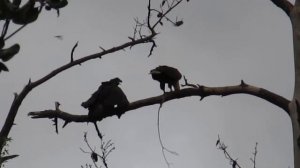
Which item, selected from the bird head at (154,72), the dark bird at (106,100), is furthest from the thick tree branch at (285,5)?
the dark bird at (106,100)

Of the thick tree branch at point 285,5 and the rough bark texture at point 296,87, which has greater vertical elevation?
the thick tree branch at point 285,5

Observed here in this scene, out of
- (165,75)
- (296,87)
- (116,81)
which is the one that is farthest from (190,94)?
(116,81)

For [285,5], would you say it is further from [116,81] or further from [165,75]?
[116,81]

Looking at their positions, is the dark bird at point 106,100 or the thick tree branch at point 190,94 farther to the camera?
the dark bird at point 106,100

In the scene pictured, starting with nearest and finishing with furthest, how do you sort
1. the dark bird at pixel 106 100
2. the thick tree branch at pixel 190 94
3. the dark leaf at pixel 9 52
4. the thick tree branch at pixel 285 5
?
the dark leaf at pixel 9 52, the thick tree branch at pixel 190 94, the thick tree branch at pixel 285 5, the dark bird at pixel 106 100

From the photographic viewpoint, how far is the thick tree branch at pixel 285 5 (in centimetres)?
453

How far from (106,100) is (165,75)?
63 cm

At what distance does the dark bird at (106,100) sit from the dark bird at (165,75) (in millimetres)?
358

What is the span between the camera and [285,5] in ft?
15.1

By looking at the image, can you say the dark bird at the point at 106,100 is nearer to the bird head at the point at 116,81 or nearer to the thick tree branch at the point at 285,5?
the bird head at the point at 116,81

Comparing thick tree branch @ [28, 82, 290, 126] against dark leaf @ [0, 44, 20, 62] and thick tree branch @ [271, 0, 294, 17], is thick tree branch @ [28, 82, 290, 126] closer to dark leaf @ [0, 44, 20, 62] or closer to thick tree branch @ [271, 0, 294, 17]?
thick tree branch @ [271, 0, 294, 17]

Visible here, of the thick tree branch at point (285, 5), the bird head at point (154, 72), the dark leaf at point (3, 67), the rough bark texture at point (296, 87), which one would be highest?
the thick tree branch at point (285, 5)

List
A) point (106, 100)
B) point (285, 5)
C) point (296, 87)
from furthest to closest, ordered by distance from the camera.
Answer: point (106, 100), point (285, 5), point (296, 87)

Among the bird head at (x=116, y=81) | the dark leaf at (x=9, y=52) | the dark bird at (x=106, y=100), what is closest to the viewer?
the dark leaf at (x=9, y=52)
